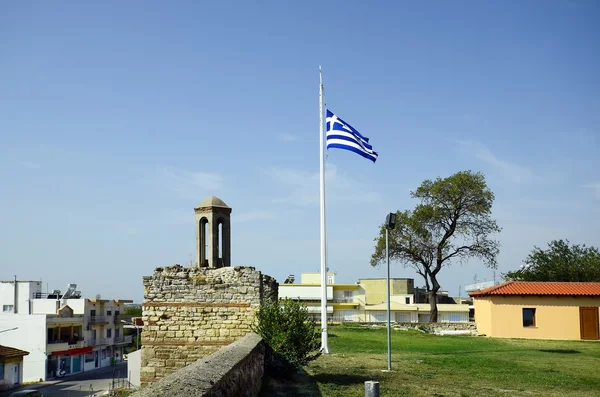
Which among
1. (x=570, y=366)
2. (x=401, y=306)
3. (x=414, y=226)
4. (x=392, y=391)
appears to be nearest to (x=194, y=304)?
(x=392, y=391)

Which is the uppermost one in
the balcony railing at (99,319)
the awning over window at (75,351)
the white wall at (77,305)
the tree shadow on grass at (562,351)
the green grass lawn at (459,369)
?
the green grass lawn at (459,369)

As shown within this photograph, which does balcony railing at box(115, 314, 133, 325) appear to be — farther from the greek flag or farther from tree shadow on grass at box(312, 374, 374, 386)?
tree shadow on grass at box(312, 374, 374, 386)

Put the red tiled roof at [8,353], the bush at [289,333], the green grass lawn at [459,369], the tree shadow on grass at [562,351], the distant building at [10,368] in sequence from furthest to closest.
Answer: the red tiled roof at [8,353]
the distant building at [10,368]
the tree shadow on grass at [562,351]
the bush at [289,333]
the green grass lawn at [459,369]

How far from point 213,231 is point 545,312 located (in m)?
20.6

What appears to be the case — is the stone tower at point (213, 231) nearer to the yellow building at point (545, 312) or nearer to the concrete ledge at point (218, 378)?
the concrete ledge at point (218, 378)

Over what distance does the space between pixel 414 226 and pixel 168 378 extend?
3976 centimetres

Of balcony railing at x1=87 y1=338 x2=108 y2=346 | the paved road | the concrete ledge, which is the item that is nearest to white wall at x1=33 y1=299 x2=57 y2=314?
balcony railing at x1=87 y1=338 x2=108 y2=346

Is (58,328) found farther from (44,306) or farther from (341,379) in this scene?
(341,379)

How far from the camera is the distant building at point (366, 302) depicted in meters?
72.0

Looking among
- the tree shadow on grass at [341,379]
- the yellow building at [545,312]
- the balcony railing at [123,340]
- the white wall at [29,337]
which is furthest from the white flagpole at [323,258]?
the balcony railing at [123,340]

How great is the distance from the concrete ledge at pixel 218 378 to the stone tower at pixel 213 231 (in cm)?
1082

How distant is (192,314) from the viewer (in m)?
19.0

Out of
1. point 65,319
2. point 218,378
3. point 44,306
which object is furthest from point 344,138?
point 44,306

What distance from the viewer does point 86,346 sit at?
261ft
